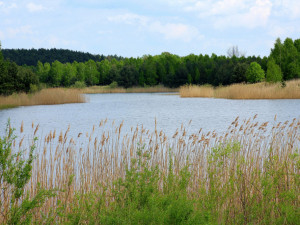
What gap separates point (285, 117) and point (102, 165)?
12.7 metres

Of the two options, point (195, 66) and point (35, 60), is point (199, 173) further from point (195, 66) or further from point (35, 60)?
point (35, 60)

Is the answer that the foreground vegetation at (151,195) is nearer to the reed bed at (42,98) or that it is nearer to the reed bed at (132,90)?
the reed bed at (42,98)

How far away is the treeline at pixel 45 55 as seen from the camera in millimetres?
102438

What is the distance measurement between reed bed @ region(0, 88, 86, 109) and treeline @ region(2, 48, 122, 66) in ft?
248

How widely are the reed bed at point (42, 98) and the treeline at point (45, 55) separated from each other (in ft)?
248

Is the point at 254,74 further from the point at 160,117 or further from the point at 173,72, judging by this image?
the point at 160,117

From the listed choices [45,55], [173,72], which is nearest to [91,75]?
[173,72]

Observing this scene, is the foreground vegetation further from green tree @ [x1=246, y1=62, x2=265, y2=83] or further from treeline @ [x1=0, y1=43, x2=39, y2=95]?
green tree @ [x1=246, y1=62, x2=265, y2=83]

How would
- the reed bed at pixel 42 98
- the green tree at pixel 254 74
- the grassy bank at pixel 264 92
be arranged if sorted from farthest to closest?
the green tree at pixel 254 74, the reed bed at pixel 42 98, the grassy bank at pixel 264 92

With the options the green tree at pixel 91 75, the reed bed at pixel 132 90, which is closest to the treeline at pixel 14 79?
the reed bed at pixel 132 90

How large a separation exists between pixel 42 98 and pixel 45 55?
83.4 m

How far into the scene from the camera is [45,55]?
107750 millimetres

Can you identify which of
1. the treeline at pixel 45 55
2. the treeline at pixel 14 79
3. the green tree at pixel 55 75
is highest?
the treeline at pixel 45 55

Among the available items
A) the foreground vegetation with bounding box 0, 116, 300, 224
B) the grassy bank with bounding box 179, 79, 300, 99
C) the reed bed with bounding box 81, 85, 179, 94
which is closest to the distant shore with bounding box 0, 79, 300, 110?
the grassy bank with bounding box 179, 79, 300, 99
